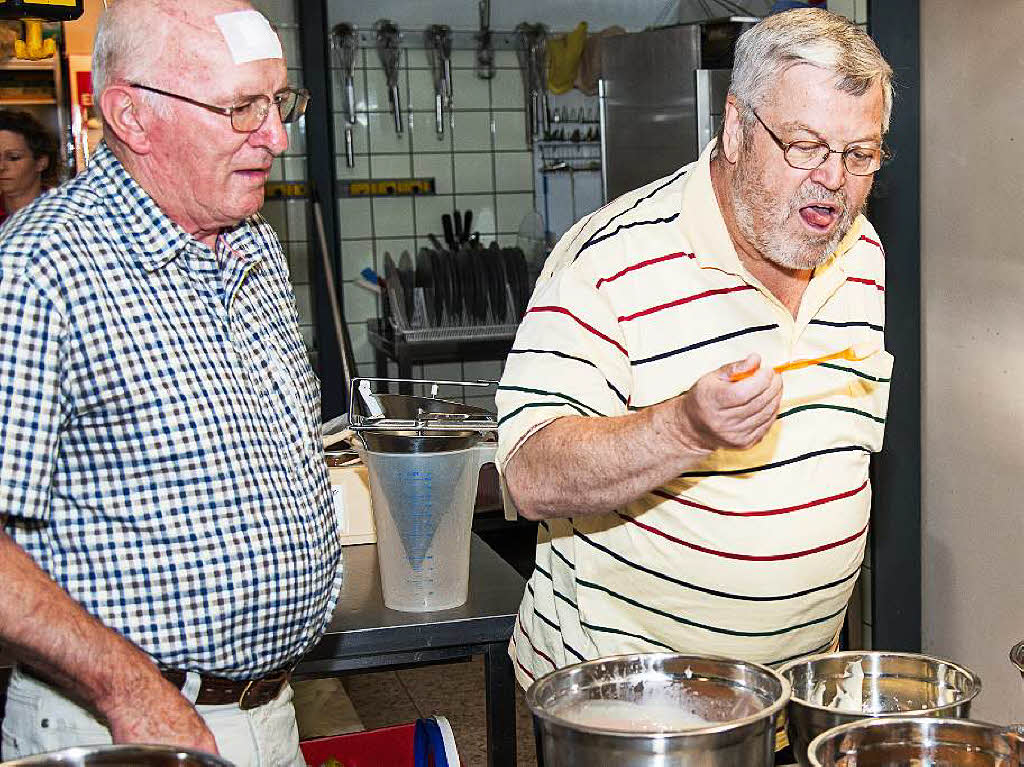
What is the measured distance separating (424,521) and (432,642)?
0.72ft

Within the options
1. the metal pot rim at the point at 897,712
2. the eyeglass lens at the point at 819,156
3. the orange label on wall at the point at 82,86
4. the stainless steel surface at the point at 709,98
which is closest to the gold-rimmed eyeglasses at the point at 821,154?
the eyeglass lens at the point at 819,156

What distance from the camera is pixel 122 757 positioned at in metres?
1.07

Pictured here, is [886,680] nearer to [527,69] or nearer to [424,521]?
[424,521]

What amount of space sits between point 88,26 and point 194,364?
514 centimetres

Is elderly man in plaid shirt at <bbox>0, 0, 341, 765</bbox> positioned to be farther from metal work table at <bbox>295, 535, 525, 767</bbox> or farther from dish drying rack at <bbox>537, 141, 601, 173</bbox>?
dish drying rack at <bbox>537, 141, 601, 173</bbox>

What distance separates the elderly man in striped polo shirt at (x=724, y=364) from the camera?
61.7 inches

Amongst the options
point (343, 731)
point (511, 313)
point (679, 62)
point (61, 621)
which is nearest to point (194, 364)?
point (61, 621)

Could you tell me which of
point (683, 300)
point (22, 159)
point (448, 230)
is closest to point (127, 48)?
point (683, 300)

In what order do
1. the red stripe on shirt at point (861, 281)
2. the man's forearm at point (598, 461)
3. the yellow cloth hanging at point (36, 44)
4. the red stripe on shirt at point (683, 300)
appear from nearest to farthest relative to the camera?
the man's forearm at point (598, 461) < the red stripe on shirt at point (683, 300) < the red stripe on shirt at point (861, 281) < the yellow cloth hanging at point (36, 44)

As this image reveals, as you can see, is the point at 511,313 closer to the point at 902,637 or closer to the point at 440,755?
the point at 902,637

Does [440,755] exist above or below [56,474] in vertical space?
below

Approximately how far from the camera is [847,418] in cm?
168

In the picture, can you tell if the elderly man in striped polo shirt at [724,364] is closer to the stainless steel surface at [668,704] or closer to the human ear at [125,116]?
the stainless steel surface at [668,704]

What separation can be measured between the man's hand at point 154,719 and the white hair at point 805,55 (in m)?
1.04
